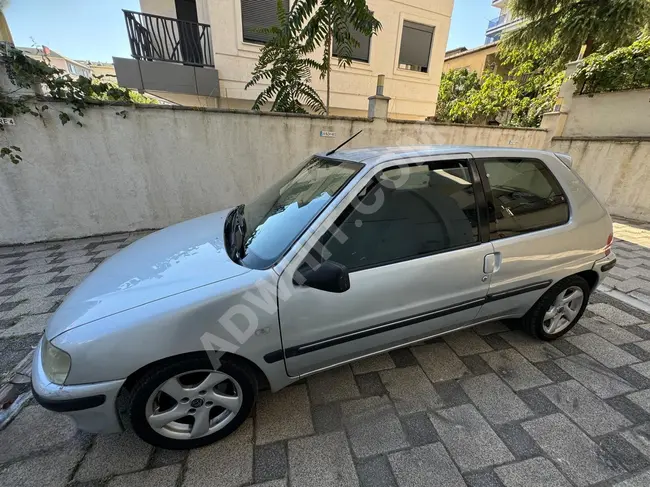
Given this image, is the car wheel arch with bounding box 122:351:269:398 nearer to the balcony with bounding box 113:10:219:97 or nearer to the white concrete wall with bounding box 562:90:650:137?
the balcony with bounding box 113:10:219:97

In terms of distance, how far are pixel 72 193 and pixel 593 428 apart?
6.52 meters

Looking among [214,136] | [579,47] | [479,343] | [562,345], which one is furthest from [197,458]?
[579,47]

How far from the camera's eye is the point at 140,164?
460cm

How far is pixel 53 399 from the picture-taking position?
1.31 metres

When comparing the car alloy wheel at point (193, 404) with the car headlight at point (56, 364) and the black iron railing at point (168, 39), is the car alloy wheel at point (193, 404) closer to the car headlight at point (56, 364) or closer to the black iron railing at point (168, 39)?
the car headlight at point (56, 364)

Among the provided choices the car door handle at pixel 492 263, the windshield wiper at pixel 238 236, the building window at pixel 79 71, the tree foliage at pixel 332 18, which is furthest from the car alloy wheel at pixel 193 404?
the tree foliage at pixel 332 18

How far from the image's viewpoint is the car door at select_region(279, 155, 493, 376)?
157 centimetres

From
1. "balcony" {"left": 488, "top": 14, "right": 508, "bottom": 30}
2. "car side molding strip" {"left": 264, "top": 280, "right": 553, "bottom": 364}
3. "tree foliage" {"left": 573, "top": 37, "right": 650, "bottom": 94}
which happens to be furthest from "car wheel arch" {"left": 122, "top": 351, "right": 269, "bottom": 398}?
"balcony" {"left": 488, "top": 14, "right": 508, "bottom": 30}

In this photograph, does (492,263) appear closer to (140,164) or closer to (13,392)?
(13,392)

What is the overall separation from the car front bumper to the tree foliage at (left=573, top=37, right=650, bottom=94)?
380 inches

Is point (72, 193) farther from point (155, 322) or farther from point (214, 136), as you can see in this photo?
point (155, 322)

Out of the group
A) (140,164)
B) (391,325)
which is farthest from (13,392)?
(140,164)

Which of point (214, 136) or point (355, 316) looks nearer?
point (355, 316)

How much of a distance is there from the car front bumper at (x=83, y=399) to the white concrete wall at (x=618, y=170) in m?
8.90
